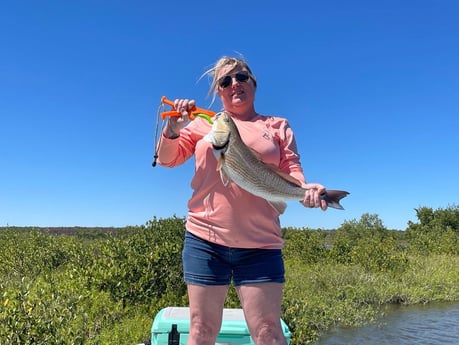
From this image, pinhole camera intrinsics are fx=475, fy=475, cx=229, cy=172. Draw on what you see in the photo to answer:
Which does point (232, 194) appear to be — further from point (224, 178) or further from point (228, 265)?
point (228, 265)

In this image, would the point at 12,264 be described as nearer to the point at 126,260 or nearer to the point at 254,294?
the point at 126,260

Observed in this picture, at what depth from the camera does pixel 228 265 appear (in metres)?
2.82

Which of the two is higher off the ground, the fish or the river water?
the fish

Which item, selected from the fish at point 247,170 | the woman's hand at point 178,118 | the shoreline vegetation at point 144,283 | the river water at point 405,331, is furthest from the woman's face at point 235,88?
the river water at point 405,331

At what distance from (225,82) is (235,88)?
0.07 metres

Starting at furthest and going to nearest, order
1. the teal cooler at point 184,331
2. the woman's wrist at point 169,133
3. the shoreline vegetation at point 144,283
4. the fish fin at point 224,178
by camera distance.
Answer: the shoreline vegetation at point 144,283
the teal cooler at point 184,331
the woman's wrist at point 169,133
the fish fin at point 224,178

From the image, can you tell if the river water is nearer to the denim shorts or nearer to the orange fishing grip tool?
the denim shorts

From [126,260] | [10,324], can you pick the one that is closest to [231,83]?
[10,324]

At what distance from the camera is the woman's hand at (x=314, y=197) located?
102 inches

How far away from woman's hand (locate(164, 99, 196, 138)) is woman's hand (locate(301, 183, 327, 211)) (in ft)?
2.81

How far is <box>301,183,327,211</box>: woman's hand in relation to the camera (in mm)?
2586

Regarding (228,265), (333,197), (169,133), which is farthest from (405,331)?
(169,133)

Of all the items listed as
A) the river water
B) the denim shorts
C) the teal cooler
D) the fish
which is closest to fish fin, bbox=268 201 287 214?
the fish

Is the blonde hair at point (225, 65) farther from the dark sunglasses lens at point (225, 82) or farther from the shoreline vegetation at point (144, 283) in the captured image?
the shoreline vegetation at point (144, 283)
